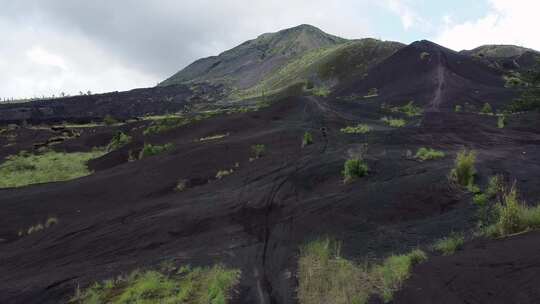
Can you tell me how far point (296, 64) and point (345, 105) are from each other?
90.4 m

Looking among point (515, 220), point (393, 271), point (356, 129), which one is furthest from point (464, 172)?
point (356, 129)

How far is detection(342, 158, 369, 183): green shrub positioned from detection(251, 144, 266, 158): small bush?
957cm

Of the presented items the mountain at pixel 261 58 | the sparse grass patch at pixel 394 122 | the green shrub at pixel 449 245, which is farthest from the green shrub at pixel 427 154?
the mountain at pixel 261 58

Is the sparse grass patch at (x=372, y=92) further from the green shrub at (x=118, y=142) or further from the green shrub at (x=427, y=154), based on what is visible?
the green shrub at (x=427, y=154)

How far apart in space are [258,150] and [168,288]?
1594cm

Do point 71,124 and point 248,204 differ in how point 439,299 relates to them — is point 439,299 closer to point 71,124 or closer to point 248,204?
point 248,204

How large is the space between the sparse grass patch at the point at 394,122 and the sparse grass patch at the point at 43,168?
23212 millimetres

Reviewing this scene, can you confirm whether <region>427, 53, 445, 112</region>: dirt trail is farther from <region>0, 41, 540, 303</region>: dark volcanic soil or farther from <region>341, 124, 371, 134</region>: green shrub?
<region>0, 41, 540, 303</region>: dark volcanic soil

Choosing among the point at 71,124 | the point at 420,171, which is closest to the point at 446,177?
the point at 420,171

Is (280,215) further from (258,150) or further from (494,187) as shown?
(258,150)

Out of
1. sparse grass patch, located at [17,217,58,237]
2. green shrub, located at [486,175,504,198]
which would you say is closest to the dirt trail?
green shrub, located at [486,175,504,198]

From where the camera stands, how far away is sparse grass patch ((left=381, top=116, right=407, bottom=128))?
29250 millimetres

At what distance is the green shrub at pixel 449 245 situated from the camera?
31.0 feet

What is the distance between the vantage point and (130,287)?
36.1 ft
